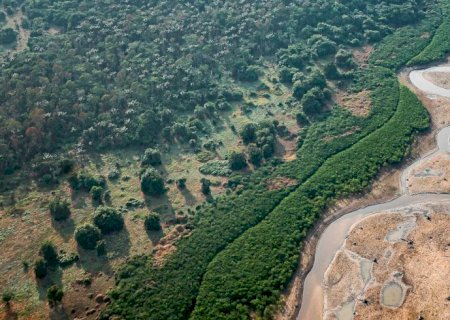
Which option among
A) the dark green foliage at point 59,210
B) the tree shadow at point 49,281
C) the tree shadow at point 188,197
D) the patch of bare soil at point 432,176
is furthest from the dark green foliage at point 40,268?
the patch of bare soil at point 432,176

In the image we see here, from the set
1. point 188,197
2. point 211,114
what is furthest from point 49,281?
point 211,114

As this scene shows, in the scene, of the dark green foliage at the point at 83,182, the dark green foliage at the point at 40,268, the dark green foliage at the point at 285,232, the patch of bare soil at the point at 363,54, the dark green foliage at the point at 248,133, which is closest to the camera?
the dark green foliage at the point at 285,232

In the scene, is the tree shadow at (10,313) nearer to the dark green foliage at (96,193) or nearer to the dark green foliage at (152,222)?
the dark green foliage at (152,222)

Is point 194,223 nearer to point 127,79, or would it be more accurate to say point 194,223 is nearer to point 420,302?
point 420,302

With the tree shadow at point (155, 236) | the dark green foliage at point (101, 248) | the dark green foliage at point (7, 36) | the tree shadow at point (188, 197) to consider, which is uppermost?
the dark green foliage at point (7, 36)

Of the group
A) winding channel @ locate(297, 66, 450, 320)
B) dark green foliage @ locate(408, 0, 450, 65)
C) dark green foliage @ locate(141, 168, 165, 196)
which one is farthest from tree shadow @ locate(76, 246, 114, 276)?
dark green foliage @ locate(408, 0, 450, 65)

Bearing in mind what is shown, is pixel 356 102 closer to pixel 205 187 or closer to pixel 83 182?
pixel 205 187
